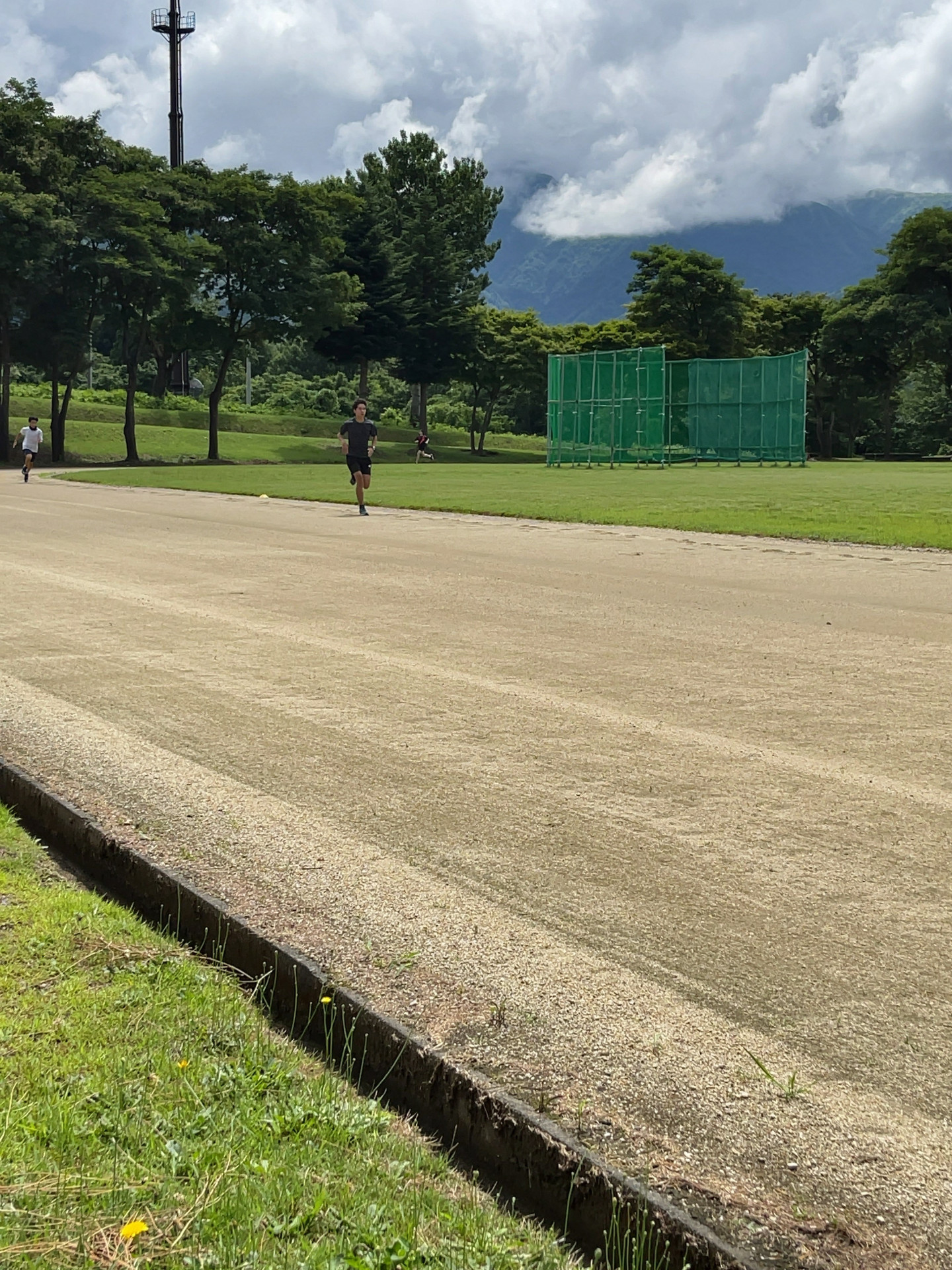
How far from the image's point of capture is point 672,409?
58.4 m

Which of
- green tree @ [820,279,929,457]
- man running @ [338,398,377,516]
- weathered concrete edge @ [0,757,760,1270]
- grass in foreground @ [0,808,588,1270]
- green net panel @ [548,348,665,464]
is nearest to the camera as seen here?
grass in foreground @ [0,808,588,1270]

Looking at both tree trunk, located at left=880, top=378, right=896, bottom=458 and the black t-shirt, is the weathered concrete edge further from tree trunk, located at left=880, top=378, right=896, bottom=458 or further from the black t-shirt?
tree trunk, located at left=880, top=378, right=896, bottom=458

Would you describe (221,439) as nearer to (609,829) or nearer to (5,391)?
(5,391)

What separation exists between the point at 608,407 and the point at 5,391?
2410 cm

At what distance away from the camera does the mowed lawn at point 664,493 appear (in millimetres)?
19016

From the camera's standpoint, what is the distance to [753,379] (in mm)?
56062

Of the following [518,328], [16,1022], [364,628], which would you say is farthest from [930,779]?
[518,328]

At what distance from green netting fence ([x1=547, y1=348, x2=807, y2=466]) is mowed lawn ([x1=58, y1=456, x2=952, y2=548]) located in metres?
5.83

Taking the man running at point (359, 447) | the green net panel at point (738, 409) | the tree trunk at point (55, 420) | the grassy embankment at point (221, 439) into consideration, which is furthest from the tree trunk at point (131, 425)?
the man running at point (359, 447)

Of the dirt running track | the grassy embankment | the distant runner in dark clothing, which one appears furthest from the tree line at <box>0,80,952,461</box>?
the dirt running track

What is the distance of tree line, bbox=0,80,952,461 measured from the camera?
49.6m

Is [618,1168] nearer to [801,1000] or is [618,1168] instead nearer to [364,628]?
[801,1000]

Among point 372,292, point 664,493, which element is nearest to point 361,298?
point 372,292

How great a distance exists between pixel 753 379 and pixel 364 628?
164 ft
